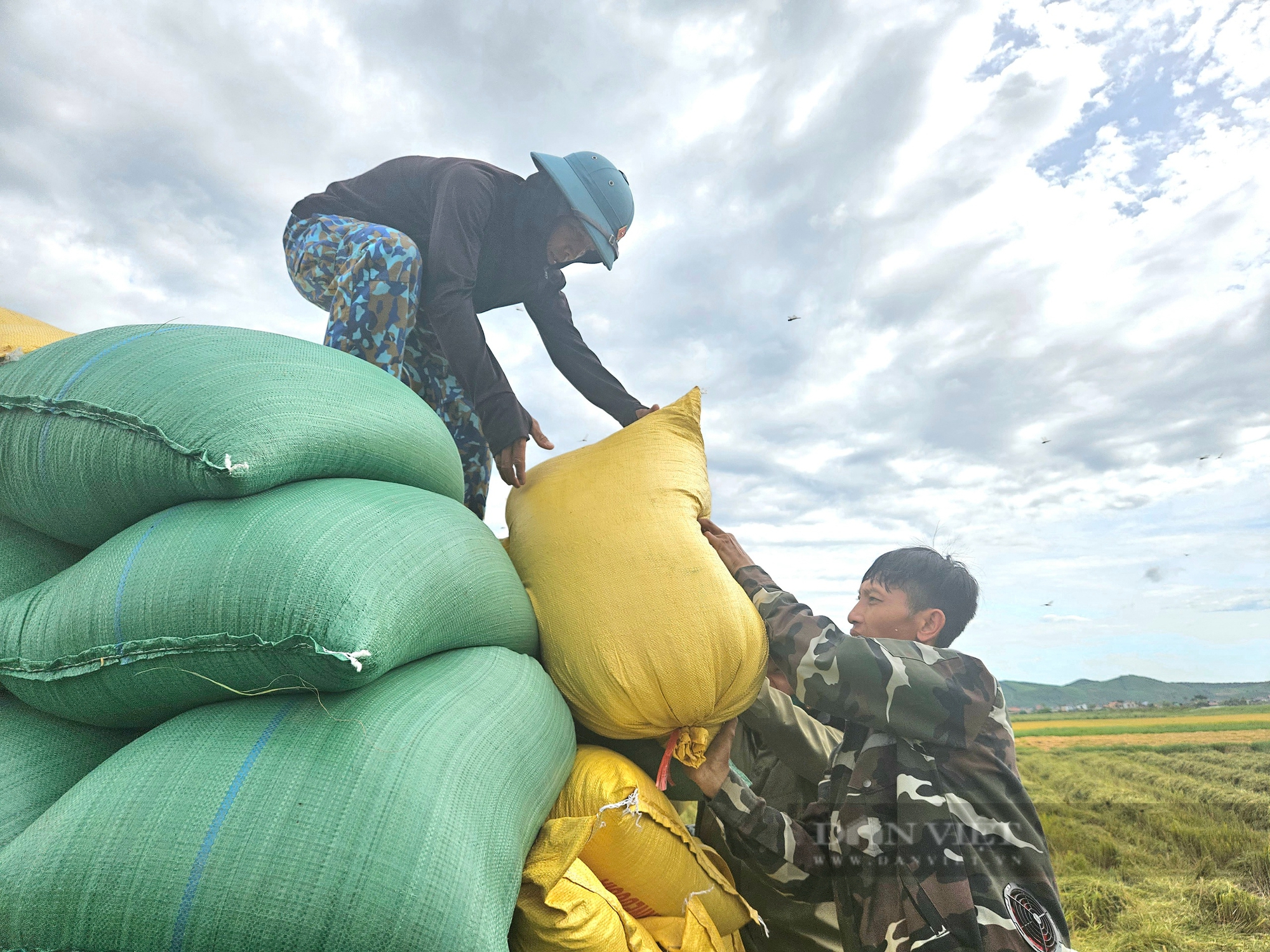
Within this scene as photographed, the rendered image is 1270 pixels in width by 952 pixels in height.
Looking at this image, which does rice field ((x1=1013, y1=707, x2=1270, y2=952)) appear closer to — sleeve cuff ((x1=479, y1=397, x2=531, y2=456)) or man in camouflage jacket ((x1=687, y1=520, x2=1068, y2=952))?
man in camouflage jacket ((x1=687, y1=520, x2=1068, y2=952))

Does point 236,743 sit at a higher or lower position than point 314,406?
lower

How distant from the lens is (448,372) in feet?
5.98

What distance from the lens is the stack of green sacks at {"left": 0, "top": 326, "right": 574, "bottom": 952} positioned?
2.15ft

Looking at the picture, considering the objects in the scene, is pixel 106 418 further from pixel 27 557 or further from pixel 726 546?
pixel 726 546

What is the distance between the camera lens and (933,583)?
5.58 ft

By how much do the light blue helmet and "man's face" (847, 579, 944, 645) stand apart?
1.18 metres

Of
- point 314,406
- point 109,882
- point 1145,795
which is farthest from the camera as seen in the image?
A: point 1145,795

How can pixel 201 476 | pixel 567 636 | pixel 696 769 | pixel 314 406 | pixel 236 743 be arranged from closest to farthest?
pixel 236 743 → pixel 201 476 → pixel 314 406 → pixel 567 636 → pixel 696 769

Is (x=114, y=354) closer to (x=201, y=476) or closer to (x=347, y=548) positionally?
(x=201, y=476)

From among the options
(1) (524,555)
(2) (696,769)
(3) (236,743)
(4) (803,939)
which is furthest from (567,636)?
(4) (803,939)

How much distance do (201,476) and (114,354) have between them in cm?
34

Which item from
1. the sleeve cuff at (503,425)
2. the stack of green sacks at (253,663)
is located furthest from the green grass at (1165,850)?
the sleeve cuff at (503,425)

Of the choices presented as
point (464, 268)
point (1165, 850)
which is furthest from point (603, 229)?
point (1165, 850)

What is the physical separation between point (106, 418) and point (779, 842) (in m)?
1.40
